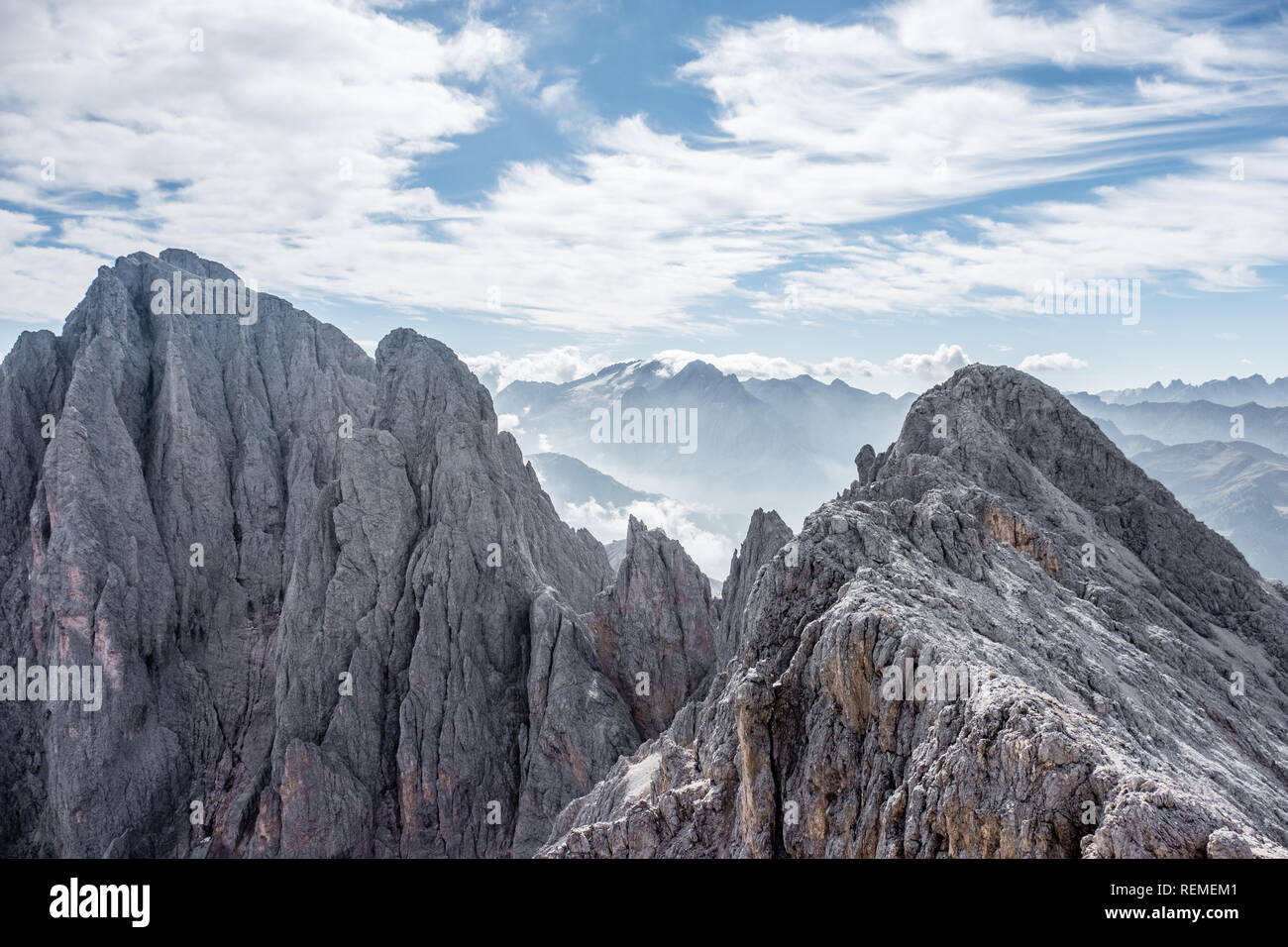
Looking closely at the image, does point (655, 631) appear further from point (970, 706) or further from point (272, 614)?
point (970, 706)

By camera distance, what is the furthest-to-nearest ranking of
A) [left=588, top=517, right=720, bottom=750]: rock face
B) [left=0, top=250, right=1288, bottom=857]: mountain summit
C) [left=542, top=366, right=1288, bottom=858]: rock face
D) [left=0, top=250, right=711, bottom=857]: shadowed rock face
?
[left=588, top=517, right=720, bottom=750]: rock face → [left=0, top=250, right=711, bottom=857]: shadowed rock face → [left=0, top=250, right=1288, bottom=857]: mountain summit → [left=542, top=366, right=1288, bottom=858]: rock face

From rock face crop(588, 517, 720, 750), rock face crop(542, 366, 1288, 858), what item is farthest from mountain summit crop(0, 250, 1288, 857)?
rock face crop(588, 517, 720, 750)

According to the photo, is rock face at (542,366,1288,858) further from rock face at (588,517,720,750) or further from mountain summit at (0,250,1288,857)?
rock face at (588,517,720,750)

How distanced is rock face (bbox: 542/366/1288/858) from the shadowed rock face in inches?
1069

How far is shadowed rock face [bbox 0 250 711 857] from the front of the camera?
250 feet

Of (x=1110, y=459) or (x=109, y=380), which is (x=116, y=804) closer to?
(x=109, y=380)

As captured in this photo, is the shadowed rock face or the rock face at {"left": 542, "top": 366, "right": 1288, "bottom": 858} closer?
the rock face at {"left": 542, "top": 366, "right": 1288, "bottom": 858}

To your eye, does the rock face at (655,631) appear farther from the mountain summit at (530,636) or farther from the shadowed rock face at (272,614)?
the shadowed rock face at (272,614)

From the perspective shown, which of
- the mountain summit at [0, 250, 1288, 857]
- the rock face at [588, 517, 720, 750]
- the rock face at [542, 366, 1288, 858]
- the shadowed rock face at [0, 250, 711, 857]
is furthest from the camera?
the rock face at [588, 517, 720, 750]

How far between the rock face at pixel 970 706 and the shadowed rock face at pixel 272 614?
2716 cm

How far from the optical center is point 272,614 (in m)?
96.2

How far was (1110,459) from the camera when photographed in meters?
76.9

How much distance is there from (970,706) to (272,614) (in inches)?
3547
